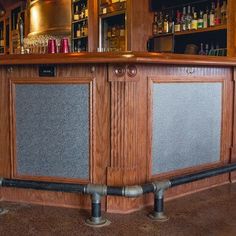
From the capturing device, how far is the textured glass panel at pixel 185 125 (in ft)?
8.97

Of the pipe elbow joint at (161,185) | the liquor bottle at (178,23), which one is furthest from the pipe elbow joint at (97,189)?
the liquor bottle at (178,23)

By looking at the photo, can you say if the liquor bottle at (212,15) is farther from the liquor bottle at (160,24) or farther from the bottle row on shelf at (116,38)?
the bottle row on shelf at (116,38)

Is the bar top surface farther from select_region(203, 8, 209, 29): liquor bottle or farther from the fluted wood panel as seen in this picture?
select_region(203, 8, 209, 29): liquor bottle

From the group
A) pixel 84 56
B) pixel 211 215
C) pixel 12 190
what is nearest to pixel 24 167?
pixel 12 190

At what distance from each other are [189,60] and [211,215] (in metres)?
0.99

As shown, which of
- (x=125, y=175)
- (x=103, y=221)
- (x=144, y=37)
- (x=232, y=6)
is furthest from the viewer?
(x=144, y=37)

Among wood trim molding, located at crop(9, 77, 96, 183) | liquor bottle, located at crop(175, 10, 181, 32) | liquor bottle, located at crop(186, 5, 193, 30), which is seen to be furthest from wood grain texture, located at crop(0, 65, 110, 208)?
liquor bottle, located at crop(175, 10, 181, 32)

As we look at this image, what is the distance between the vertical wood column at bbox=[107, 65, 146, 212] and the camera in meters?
2.52

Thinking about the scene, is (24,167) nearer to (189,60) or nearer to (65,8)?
(189,60)

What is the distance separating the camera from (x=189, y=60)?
8.66ft

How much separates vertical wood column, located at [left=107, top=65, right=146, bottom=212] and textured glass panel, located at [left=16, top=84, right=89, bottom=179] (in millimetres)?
177

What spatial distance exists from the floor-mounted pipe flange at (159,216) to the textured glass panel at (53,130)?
483mm

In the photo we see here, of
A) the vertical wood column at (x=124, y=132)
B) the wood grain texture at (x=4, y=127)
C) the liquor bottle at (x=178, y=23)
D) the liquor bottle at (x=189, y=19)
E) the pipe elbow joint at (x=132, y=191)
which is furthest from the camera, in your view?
the liquor bottle at (x=178, y=23)

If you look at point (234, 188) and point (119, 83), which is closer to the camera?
point (119, 83)
